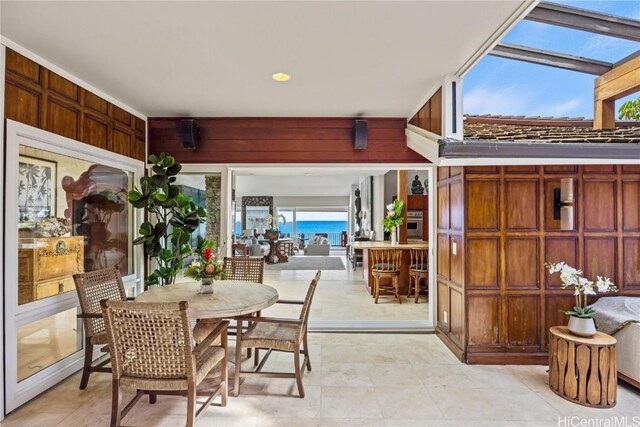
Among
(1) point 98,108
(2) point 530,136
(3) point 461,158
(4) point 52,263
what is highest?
(1) point 98,108

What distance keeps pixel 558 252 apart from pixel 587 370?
1.11 metres

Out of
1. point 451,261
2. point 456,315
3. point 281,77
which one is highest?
point 281,77

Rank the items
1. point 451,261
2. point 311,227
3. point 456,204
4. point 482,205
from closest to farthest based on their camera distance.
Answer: point 482,205 → point 456,204 → point 451,261 → point 311,227

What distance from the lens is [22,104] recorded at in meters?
2.45

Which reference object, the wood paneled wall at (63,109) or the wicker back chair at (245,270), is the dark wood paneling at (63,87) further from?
the wicker back chair at (245,270)

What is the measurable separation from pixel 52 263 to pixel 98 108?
4.98ft

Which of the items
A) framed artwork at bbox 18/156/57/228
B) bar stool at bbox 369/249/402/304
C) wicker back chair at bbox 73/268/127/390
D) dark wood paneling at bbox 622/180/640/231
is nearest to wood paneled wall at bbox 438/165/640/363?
dark wood paneling at bbox 622/180/640/231

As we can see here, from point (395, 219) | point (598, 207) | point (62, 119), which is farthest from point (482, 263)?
point (62, 119)

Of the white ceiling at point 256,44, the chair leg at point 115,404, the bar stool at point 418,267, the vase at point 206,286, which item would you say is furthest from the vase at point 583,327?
the chair leg at point 115,404

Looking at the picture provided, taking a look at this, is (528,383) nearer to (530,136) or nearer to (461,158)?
(461,158)

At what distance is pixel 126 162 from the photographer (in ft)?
12.2

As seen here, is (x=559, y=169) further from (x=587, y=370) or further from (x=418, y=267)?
(x=418, y=267)

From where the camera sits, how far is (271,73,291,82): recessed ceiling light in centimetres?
286

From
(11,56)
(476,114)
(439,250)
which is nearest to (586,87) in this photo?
(476,114)
